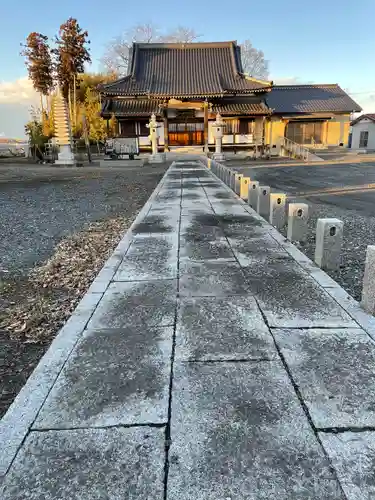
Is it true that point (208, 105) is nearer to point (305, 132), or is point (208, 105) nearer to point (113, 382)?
point (305, 132)

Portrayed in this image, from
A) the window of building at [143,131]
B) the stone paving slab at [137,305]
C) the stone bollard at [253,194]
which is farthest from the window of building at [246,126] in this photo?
the stone paving slab at [137,305]

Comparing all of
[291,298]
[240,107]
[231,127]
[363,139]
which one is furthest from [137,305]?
[363,139]

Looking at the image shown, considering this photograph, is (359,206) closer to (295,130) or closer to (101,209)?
(101,209)

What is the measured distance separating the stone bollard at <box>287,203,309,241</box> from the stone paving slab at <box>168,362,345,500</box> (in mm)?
3375

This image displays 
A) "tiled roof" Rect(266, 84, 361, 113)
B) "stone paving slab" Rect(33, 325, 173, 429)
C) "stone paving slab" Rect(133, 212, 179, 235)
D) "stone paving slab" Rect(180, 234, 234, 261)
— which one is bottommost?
"stone paving slab" Rect(33, 325, 173, 429)

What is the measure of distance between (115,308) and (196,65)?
93.4 feet

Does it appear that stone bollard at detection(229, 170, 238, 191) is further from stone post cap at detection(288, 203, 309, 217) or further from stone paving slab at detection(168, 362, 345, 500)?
stone paving slab at detection(168, 362, 345, 500)

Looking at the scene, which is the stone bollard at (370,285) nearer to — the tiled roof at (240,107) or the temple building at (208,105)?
the temple building at (208,105)

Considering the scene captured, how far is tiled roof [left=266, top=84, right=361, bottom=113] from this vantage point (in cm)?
2839

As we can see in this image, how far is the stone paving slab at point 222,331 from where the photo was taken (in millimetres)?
2258

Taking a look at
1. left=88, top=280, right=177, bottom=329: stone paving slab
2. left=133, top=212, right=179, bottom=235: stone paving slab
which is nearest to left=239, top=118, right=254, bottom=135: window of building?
left=133, top=212, right=179, bottom=235: stone paving slab

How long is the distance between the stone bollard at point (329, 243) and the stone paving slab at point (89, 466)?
3020 mm

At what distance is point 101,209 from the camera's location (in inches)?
341

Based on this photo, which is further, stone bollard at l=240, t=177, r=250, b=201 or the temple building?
the temple building
